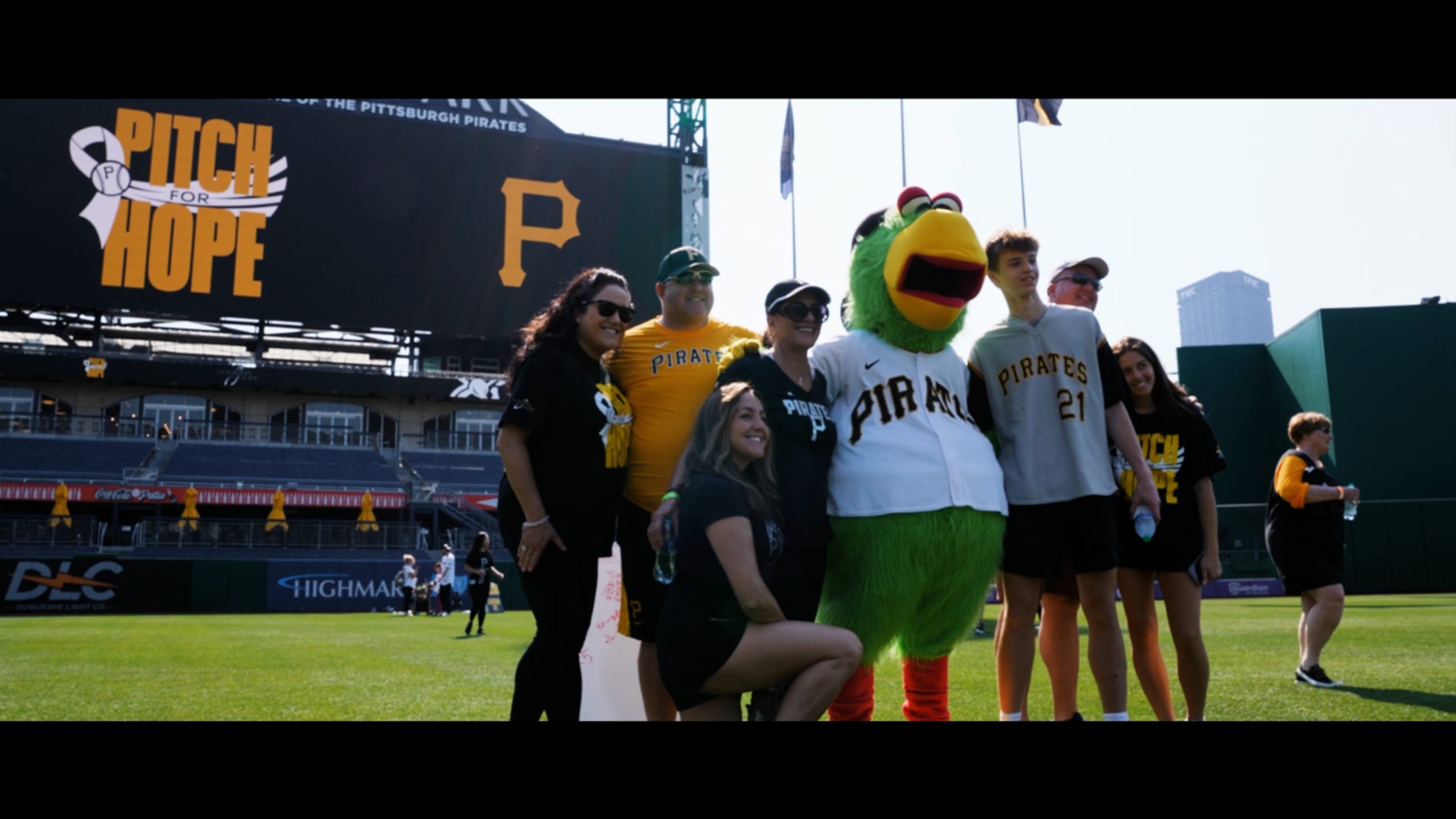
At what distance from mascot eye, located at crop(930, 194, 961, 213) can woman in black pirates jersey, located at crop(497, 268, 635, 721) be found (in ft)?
3.77

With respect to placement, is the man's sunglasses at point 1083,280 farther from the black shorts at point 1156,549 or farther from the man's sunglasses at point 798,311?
the man's sunglasses at point 798,311

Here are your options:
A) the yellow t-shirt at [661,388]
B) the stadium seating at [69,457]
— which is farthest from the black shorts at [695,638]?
the stadium seating at [69,457]

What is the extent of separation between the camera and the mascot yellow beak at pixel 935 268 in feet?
10.1

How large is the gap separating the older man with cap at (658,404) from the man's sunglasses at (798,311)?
42 centimetres

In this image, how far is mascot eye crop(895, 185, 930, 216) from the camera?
126 inches

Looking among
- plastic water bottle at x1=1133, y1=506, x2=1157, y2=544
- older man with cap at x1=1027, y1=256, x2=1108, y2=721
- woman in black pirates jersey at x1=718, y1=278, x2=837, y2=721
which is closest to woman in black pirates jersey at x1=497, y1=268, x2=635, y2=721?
woman in black pirates jersey at x1=718, y1=278, x2=837, y2=721

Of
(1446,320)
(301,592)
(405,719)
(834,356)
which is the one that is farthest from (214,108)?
(1446,320)

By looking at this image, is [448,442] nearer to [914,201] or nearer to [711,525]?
[914,201]

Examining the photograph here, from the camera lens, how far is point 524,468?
3115mm

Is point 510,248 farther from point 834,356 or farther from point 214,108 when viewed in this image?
point 834,356

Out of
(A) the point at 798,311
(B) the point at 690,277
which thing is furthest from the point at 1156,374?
(B) the point at 690,277

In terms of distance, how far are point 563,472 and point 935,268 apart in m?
1.44
